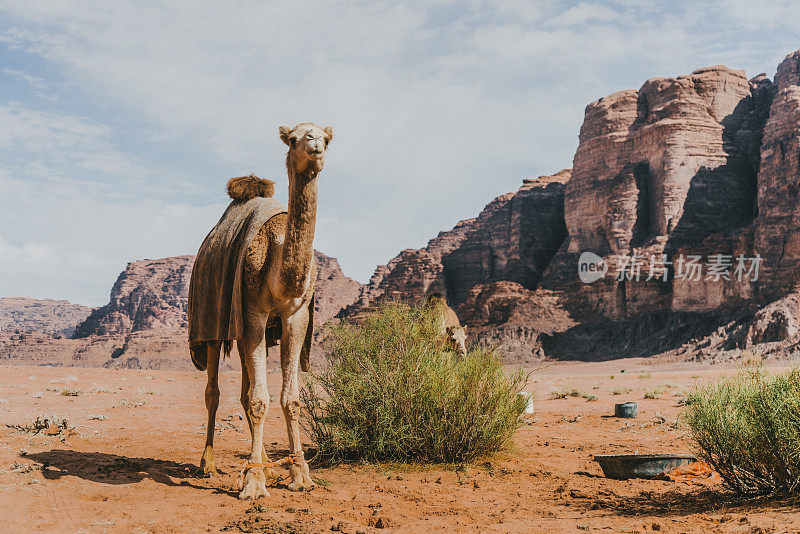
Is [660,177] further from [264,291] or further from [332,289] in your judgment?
[264,291]

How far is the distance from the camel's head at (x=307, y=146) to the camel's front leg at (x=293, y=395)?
155 centimetres

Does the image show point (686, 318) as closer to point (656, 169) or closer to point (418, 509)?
point (656, 169)

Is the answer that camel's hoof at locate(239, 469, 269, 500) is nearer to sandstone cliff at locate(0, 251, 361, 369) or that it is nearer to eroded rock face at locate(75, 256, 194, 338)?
sandstone cliff at locate(0, 251, 361, 369)

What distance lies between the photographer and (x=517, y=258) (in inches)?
3629

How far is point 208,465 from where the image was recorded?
7.12 m

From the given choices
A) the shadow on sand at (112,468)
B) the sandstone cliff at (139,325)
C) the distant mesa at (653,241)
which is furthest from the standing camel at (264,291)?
the sandstone cliff at (139,325)

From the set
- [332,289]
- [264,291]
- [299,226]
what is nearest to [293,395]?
[264,291]

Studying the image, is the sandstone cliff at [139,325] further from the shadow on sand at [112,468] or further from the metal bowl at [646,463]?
the metal bowl at [646,463]

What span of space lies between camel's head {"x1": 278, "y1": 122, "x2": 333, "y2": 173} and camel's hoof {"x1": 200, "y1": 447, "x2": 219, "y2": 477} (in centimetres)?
351

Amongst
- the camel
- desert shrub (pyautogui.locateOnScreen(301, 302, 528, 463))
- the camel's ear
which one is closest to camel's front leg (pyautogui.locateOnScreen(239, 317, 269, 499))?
the camel's ear

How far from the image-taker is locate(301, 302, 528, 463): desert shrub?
7898mm

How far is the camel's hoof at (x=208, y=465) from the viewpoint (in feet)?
23.2

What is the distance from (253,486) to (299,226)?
2.43 metres

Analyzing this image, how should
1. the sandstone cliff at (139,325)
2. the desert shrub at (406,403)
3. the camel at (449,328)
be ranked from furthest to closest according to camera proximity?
the sandstone cliff at (139,325) < the camel at (449,328) < the desert shrub at (406,403)
